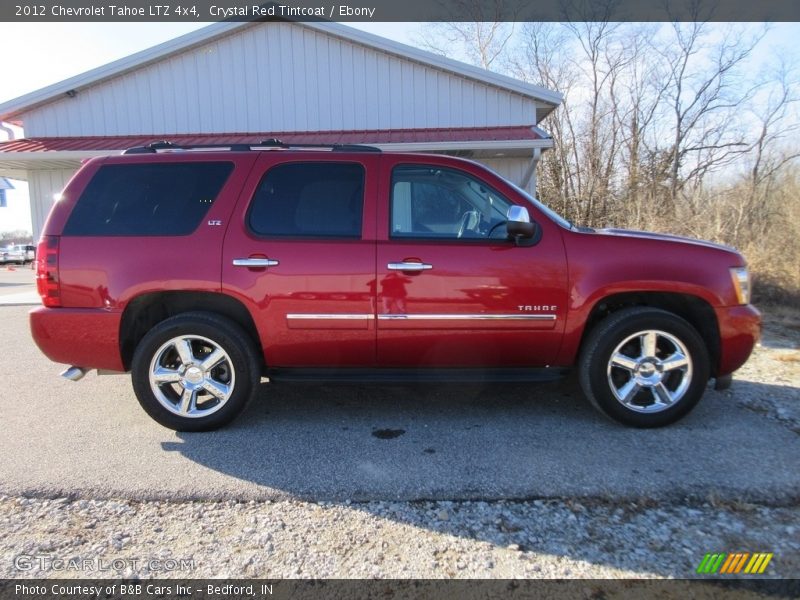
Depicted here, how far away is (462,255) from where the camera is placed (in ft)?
11.2

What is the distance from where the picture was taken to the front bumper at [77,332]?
136 inches

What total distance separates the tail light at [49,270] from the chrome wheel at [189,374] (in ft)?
2.71

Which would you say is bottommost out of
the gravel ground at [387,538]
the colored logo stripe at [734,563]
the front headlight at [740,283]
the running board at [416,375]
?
the gravel ground at [387,538]

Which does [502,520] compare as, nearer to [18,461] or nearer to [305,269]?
[305,269]

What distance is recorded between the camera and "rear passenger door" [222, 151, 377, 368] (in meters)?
3.43

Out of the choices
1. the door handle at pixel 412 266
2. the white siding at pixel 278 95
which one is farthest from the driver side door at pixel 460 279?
the white siding at pixel 278 95

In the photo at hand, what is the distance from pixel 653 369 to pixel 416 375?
5.65 feet

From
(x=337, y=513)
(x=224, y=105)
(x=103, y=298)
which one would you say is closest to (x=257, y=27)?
(x=224, y=105)

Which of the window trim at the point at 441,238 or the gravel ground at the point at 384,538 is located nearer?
the gravel ground at the point at 384,538

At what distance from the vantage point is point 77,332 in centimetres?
348

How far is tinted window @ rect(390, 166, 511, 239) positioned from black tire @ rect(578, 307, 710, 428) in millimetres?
1083

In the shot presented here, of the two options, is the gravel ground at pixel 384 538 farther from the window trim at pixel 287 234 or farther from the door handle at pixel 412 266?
the window trim at pixel 287 234

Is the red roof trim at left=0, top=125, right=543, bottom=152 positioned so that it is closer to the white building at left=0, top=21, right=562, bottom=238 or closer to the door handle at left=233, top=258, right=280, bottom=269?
the white building at left=0, top=21, right=562, bottom=238

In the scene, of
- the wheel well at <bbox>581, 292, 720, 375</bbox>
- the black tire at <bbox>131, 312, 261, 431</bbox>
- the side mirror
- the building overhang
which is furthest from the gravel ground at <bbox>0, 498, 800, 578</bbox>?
the building overhang
